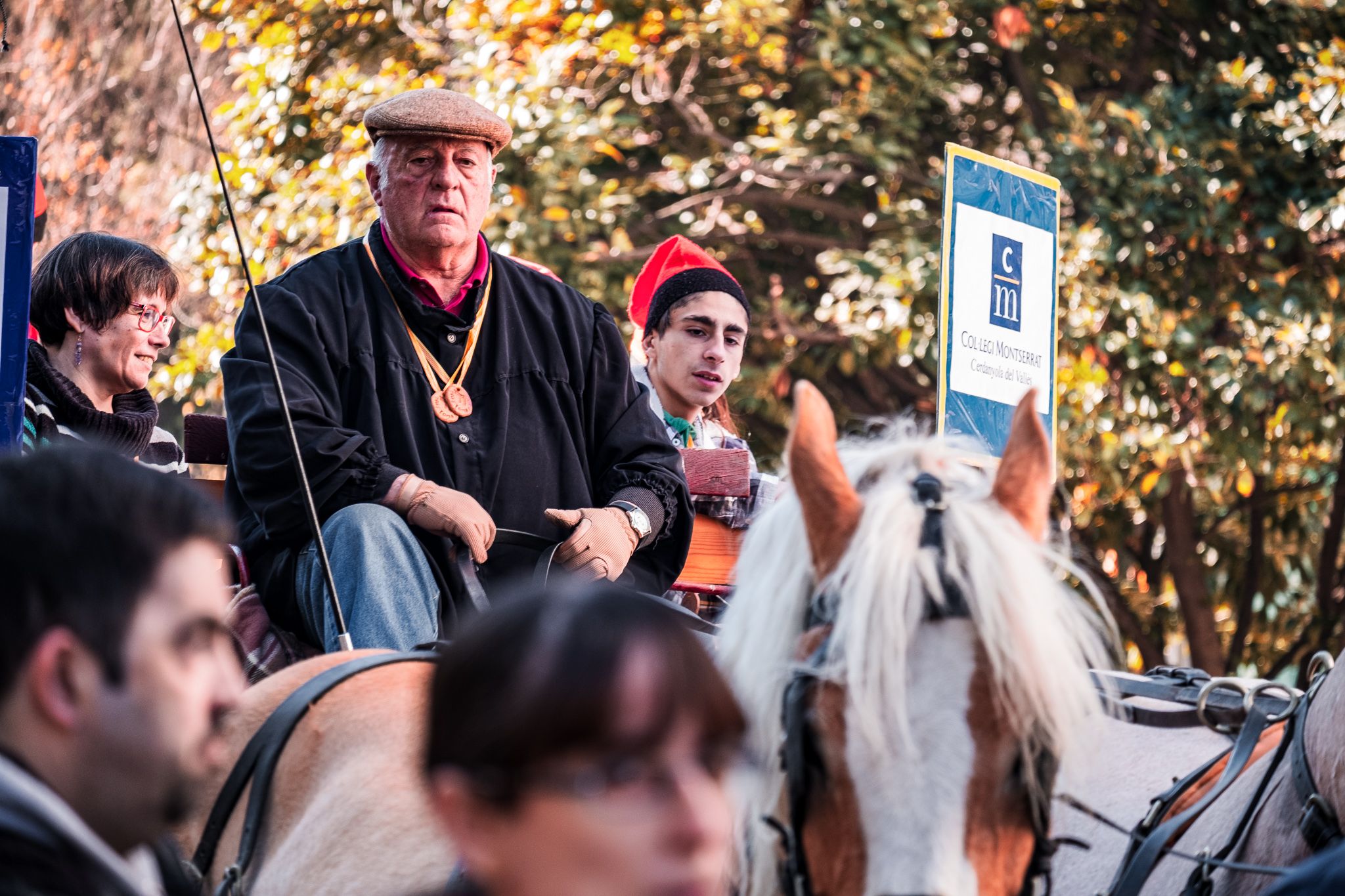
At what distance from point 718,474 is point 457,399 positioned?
908 millimetres

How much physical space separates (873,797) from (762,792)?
0.27 m

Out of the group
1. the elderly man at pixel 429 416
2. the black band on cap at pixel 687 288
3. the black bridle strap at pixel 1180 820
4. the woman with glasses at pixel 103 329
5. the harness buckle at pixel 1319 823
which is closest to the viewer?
the harness buckle at pixel 1319 823

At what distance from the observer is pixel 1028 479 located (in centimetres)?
237

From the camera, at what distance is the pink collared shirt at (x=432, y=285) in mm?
3793

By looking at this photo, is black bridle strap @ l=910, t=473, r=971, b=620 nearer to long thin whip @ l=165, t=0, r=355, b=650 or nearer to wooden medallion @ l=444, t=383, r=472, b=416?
long thin whip @ l=165, t=0, r=355, b=650

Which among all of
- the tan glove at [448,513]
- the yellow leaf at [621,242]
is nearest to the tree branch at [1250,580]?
the yellow leaf at [621,242]

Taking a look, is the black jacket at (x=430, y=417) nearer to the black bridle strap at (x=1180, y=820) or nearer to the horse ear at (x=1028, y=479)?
the black bridle strap at (x=1180, y=820)

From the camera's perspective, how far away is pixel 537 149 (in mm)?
9094

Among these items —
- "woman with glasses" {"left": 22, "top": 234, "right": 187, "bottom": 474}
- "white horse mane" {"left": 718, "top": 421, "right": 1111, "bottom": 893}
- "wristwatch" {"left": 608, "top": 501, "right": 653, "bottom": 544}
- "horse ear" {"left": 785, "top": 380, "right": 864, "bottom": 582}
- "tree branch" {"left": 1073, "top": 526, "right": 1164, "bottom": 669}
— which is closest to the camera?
"white horse mane" {"left": 718, "top": 421, "right": 1111, "bottom": 893}

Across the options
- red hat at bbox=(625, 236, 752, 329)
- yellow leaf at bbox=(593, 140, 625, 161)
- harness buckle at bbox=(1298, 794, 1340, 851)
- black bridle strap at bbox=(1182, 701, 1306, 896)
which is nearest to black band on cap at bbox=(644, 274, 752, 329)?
red hat at bbox=(625, 236, 752, 329)

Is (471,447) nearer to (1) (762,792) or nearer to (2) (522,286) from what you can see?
(2) (522,286)

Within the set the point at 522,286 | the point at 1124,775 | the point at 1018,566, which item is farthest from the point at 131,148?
the point at 1018,566

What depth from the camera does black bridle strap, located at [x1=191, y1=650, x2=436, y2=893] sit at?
296cm

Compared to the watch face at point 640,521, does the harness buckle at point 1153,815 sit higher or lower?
lower
